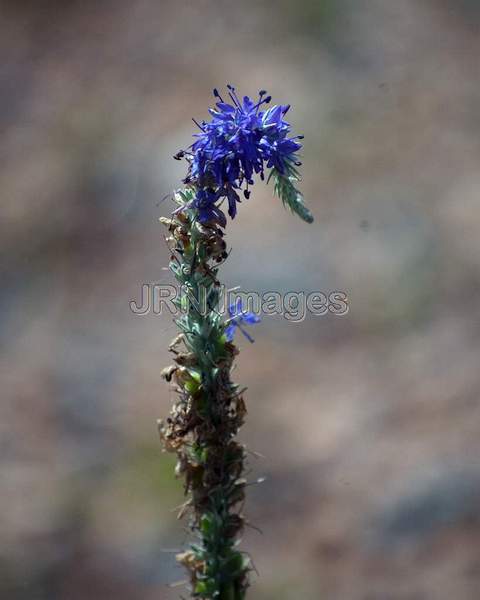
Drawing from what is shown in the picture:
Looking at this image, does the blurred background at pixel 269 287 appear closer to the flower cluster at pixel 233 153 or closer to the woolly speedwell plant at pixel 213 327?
the woolly speedwell plant at pixel 213 327

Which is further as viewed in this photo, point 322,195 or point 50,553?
point 322,195

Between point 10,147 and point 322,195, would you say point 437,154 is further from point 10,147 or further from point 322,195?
point 10,147

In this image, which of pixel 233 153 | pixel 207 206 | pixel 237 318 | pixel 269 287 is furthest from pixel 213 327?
pixel 269 287

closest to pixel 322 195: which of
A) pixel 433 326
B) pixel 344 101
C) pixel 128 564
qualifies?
pixel 344 101

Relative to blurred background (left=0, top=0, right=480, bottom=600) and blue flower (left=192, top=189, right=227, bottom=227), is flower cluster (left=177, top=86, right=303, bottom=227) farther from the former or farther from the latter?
blurred background (left=0, top=0, right=480, bottom=600)

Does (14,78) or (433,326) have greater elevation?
(14,78)

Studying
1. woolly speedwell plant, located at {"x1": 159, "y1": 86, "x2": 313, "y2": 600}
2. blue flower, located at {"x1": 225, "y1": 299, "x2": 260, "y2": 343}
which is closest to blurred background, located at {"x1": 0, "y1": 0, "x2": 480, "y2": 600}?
woolly speedwell plant, located at {"x1": 159, "y1": 86, "x2": 313, "y2": 600}

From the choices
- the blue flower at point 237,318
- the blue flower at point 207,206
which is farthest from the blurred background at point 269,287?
the blue flower at point 207,206
